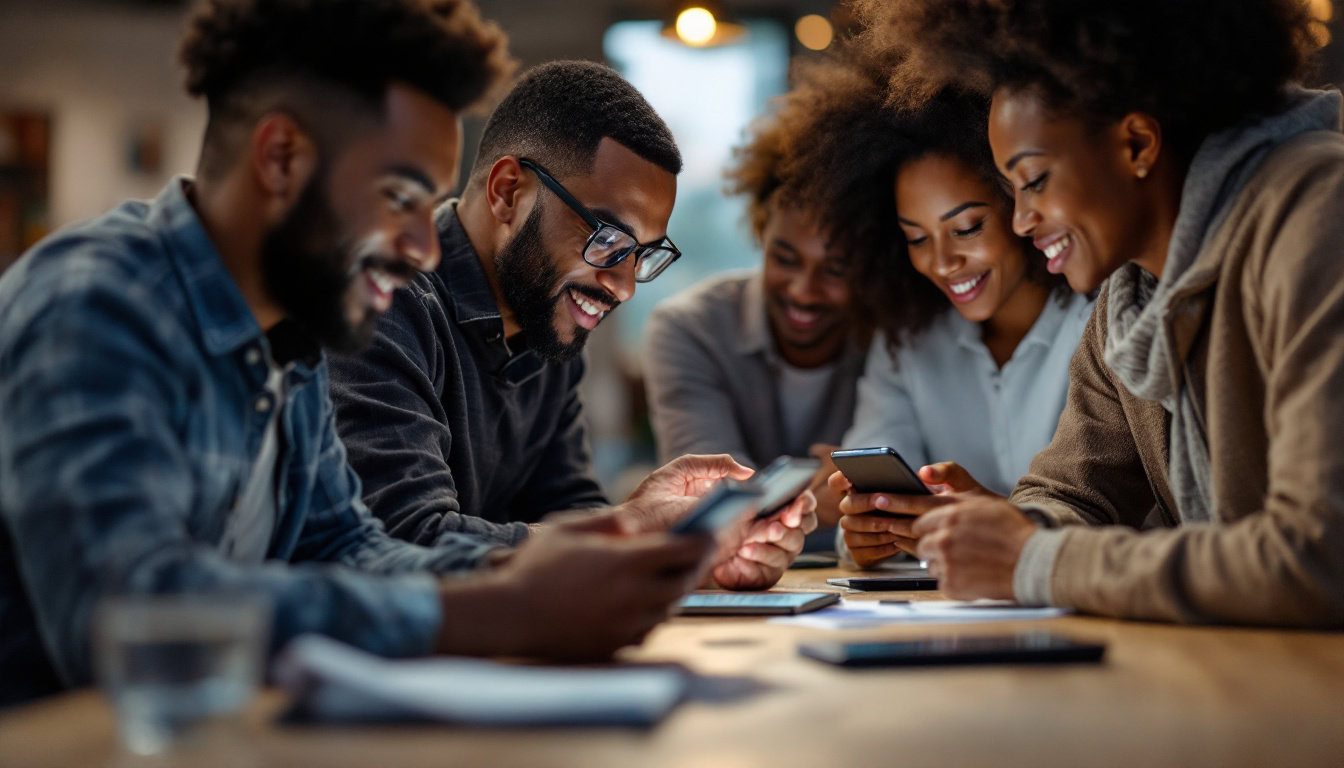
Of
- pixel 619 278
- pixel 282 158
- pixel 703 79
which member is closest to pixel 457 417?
pixel 619 278

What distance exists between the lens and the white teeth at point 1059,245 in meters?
1.72

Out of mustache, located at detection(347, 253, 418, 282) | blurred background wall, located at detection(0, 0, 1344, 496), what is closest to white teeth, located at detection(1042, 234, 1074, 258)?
mustache, located at detection(347, 253, 418, 282)

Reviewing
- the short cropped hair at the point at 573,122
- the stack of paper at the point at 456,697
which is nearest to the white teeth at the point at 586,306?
the short cropped hair at the point at 573,122

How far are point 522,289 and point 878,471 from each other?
809 millimetres

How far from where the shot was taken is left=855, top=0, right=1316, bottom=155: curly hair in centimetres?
157

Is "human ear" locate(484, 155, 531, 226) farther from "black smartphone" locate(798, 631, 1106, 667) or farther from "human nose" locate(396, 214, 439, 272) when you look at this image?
"black smartphone" locate(798, 631, 1106, 667)

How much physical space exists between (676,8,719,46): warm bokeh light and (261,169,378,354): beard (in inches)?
→ 108

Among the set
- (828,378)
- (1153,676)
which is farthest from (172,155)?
(1153,676)

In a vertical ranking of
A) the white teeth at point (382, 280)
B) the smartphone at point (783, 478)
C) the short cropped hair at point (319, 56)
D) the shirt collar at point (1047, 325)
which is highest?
the short cropped hair at point (319, 56)

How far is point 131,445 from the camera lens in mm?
1018

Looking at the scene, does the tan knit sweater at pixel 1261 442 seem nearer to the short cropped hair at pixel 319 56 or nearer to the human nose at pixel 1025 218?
the human nose at pixel 1025 218

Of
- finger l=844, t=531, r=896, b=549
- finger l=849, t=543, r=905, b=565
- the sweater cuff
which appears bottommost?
finger l=849, t=543, r=905, b=565

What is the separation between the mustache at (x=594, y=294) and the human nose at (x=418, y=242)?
0.90 metres

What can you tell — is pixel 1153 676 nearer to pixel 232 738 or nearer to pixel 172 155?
pixel 232 738
